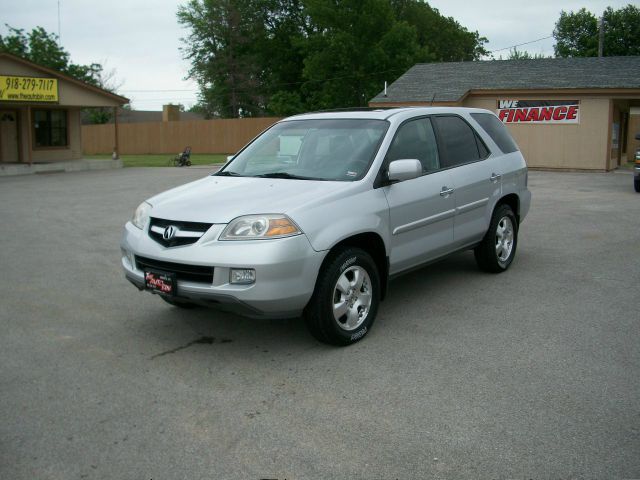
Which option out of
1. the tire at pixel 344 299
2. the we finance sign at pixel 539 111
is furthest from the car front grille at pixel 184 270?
the we finance sign at pixel 539 111

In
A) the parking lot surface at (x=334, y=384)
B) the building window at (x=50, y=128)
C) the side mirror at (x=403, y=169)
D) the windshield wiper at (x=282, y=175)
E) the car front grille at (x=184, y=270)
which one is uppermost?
the building window at (x=50, y=128)

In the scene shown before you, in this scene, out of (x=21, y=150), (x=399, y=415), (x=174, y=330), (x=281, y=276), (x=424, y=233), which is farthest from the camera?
(x=21, y=150)

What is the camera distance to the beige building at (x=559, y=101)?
77.3 feet

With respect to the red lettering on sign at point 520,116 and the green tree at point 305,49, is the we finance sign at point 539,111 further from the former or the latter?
the green tree at point 305,49

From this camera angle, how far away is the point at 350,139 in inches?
234

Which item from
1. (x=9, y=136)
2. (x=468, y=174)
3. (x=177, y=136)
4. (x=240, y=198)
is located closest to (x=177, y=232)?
(x=240, y=198)

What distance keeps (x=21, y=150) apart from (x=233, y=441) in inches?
1117

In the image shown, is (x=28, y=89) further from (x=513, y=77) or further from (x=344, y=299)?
(x=344, y=299)

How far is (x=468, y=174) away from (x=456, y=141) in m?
0.36

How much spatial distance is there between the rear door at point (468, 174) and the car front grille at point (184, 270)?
8.93 ft

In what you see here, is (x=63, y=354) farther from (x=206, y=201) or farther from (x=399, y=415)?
(x=399, y=415)

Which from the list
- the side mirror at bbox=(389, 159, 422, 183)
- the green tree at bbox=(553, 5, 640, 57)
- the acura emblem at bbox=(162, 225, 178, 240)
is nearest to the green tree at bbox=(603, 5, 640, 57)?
the green tree at bbox=(553, 5, 640, 57)

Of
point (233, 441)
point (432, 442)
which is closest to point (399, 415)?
point (432, 442)

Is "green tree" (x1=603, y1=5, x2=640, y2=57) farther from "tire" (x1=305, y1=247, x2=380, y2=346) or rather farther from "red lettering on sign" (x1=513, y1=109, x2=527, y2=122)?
"tire" (x1=305, y1=247, x2=380, y2=346)
